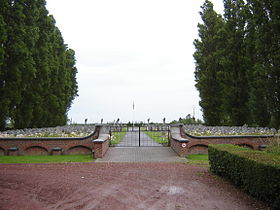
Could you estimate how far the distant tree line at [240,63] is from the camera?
745 inches

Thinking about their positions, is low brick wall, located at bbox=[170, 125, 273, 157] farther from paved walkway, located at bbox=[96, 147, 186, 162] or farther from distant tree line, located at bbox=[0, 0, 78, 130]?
distant tree line, located at bbox=[0, 0, 78, 130]

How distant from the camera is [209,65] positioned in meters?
28.7

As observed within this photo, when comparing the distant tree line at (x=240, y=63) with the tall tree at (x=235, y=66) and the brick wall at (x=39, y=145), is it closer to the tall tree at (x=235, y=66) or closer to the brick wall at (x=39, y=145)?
the tall tree at (x=235, y=66)

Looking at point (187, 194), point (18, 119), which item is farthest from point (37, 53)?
point (187, 194)

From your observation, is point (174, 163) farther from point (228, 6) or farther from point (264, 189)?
point (228, 6)

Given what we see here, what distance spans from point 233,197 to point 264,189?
913 mm

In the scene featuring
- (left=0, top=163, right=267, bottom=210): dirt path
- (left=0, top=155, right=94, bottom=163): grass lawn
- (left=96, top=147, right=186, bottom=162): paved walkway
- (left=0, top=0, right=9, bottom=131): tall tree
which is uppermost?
(left=0, top=0, right=9, bottom=131): tall tree

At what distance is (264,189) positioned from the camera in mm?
5477

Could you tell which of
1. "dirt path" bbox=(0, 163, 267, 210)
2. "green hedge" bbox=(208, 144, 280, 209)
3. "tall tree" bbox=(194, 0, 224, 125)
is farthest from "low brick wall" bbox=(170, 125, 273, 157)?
"tall tree" bbox=(194, 0, 224, 125)

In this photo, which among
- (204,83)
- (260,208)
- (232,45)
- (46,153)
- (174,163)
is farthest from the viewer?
(204,83)

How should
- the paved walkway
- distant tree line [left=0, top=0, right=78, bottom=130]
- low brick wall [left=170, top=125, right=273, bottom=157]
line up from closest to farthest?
1. the paved walkway
2. low brick wall [left=170, top=125, right=273, bottom=157]
3. distant tree line [left=0, top=0, right=78, bottom=130]

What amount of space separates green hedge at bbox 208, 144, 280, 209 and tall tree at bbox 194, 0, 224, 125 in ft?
66.2

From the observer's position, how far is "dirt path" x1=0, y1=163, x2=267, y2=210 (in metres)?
5.65

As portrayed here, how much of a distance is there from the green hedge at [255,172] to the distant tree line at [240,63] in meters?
13.0
